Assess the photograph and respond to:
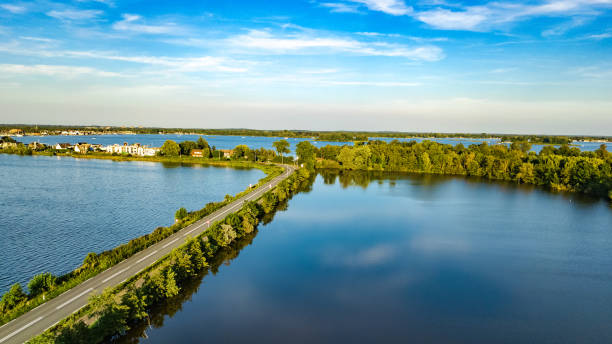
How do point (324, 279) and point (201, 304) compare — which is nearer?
point (201, 304)

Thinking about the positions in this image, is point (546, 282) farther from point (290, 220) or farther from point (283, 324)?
point (290, 220)

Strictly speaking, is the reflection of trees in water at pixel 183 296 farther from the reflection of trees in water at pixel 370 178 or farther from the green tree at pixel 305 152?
the green tree at pixel 305 152

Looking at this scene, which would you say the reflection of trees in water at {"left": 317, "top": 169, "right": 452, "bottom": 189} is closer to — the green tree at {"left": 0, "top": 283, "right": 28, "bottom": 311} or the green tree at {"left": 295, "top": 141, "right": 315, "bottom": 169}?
the green tree at {"left": 295, "top": 141, "right": 315, "bottom": 169}

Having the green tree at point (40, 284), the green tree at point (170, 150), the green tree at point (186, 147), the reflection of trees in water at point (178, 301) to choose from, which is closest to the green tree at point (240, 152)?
the green tree at point (186, 147)

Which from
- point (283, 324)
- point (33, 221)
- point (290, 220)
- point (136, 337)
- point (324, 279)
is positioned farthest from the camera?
point (290, 220)

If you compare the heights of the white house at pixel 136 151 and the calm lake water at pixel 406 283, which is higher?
the white house at pixel 136 151

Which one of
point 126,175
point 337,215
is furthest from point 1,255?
point 126,175

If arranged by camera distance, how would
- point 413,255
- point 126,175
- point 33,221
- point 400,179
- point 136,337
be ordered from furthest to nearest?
1. point 400,179
2. point 126,175
3. point 33,221
4. point 413,255
5. point 136,337
